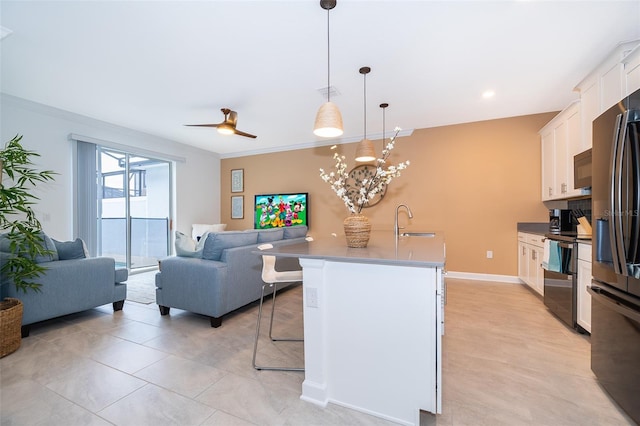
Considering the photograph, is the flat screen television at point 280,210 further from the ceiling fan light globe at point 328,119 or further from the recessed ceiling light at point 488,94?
the ceiling fan light globe at point 328,119

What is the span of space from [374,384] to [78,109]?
17.2ft

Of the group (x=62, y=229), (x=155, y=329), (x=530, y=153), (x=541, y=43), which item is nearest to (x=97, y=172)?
(x=62, y=229)

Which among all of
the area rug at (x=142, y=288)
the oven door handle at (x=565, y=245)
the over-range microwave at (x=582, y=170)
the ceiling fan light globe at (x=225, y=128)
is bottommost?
the area rug at (x=142, y=288)

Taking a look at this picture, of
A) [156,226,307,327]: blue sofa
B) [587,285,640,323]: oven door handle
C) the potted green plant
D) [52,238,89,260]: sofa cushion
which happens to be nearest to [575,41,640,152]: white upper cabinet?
[587,285,640,323]: oven door handle

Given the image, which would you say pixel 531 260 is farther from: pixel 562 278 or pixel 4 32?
pixel 4 32

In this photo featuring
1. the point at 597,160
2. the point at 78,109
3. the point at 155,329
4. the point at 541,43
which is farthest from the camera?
the point at 78,109

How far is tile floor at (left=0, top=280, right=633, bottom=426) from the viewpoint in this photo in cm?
155

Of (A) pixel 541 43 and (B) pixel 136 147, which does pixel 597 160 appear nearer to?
(A) pixel 541 43

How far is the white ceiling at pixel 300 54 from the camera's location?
212 cm

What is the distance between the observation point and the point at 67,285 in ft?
9.19

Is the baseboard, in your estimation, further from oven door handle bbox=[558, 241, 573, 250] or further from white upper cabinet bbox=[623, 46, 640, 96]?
white upper cabinet bbox=[623, 46, 640, 96]

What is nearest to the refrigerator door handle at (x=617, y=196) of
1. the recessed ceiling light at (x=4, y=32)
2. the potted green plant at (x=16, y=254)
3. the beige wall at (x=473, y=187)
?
the beige wall at (x=473, y=187)

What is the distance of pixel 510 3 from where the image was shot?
2033mm

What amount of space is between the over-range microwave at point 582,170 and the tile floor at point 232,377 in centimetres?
145
